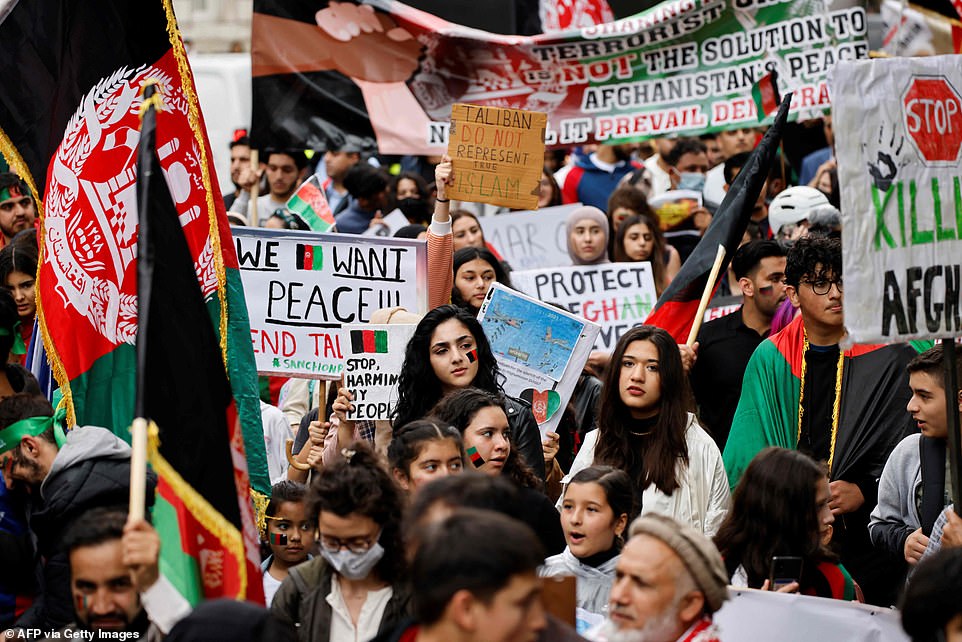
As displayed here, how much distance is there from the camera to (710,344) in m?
8.52

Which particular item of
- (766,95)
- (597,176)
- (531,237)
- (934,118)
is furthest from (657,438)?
(597,176)

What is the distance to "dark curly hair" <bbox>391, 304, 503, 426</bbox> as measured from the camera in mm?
7156

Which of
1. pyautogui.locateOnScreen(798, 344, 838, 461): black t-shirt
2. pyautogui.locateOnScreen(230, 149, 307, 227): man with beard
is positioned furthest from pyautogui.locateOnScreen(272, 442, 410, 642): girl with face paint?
pyautogui.locateOnScreen(230, 149, 307, 227): man with beard

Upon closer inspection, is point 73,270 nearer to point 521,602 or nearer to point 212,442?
point 212,442

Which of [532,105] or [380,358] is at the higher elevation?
[532,105]

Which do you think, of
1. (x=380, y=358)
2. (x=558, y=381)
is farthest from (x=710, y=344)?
(x=380, y=358)

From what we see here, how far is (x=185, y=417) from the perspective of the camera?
495 cm

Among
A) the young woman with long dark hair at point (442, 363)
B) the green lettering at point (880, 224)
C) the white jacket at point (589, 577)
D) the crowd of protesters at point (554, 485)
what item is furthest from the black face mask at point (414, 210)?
the green lettering at point (880, 224)

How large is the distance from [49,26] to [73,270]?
1158 mm

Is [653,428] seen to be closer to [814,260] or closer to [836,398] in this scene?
[836,398]

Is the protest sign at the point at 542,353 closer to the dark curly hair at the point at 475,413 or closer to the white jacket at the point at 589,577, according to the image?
the dark curly hair at the point at 475,413

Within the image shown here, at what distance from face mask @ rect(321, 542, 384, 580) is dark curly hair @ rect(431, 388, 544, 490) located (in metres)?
1.43

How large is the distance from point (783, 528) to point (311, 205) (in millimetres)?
5698

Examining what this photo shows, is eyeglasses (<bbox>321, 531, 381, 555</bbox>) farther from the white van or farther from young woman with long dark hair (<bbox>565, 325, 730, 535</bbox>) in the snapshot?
the white van
